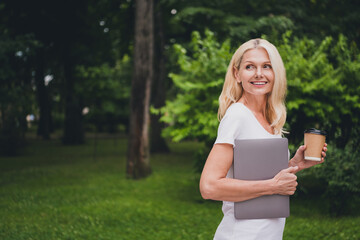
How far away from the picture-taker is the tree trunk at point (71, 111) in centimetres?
2309

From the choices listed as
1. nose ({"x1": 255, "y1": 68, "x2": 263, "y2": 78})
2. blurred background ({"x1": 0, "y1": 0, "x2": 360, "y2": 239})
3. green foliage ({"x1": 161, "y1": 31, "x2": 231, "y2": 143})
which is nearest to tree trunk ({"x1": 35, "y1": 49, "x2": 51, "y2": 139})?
blurred background ({"x1": 0, "y1": 0, "x2": 360, "y2": 239})

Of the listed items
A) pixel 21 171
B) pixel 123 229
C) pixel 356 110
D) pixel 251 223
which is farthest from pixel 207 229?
pixel 21 171

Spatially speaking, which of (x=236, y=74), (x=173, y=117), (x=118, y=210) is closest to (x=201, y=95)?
(x=173, y=117)

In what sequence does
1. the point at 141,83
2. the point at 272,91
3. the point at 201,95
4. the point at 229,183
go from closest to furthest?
1. the point at 229,183
2. the point at 272,91
3. the point at 201,95
4. the point at 141,83

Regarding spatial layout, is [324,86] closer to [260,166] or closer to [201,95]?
[201,95]

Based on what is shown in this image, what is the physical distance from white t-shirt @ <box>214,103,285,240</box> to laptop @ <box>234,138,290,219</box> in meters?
0.06

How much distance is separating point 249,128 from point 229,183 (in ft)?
0.98

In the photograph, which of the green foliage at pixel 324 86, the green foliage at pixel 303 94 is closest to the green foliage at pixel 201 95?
the green foliage at pixel 303 94

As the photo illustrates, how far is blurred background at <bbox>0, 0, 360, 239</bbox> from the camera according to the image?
22.4 feet

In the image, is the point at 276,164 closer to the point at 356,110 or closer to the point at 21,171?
the point at 356,110

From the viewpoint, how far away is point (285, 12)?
11.8 metres

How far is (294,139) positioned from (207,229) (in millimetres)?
2884

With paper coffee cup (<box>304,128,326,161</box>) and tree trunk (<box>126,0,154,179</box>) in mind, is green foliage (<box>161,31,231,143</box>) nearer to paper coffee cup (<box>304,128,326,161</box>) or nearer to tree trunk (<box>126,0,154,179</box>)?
tree trunk (<box>126,0,154,179</box>)

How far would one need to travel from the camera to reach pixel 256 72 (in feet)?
6.23
